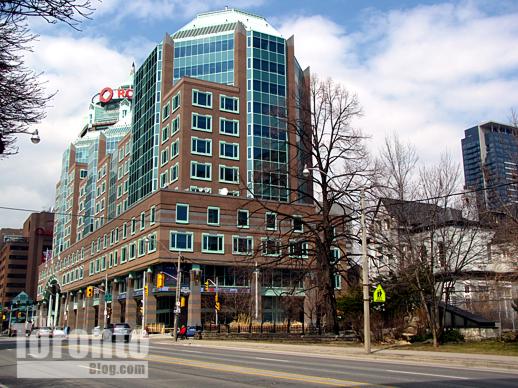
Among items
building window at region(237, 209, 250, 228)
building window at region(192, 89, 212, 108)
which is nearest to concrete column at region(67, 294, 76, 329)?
building window at region(237, 209, 250, 228)

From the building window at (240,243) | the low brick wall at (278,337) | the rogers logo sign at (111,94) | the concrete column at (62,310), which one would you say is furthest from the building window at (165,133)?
the rogers logo sign at (111,94)

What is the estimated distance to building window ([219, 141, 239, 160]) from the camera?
71.6 meters

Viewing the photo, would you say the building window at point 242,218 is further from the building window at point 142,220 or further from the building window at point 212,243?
the building window at point 142,220

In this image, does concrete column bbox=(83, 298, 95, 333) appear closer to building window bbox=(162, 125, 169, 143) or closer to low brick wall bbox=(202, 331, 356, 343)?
building window bbox=(162, 125, 169, 143)

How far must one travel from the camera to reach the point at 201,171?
69500mm

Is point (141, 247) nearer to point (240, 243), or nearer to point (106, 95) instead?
point (240, 243)

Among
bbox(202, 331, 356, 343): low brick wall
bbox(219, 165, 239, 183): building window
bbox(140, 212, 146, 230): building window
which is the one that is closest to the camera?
bbox(202, 331, 356, 343): low brick wall

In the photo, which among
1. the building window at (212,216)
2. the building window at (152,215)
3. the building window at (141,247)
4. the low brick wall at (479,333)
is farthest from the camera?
the building window at (141,247)

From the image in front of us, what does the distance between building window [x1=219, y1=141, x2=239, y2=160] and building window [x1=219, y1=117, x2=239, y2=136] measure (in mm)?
1482

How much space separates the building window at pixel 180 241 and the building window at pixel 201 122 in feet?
47.7

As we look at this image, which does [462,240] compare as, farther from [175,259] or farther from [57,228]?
[57,228]

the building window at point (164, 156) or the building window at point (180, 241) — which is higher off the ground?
the building window at point (164, 156)

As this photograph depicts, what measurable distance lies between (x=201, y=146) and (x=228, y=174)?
500cm

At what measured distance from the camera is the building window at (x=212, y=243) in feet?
213
